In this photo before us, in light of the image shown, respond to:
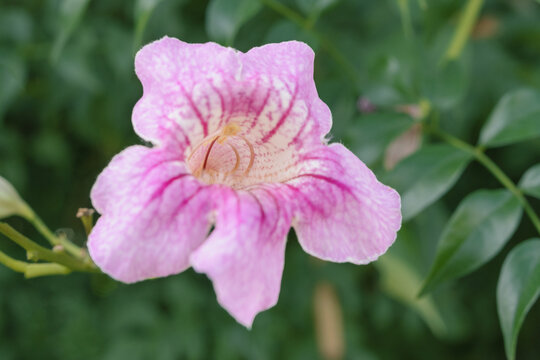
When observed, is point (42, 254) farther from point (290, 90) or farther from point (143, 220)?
point (290, 90)

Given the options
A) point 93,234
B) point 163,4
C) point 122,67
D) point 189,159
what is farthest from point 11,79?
point 93,234

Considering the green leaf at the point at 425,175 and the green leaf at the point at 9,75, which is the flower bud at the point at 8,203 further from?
Result: the green leaf at the point at 425,175

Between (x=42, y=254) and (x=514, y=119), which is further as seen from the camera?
(x=514, y=119)

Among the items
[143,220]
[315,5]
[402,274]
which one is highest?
[315,5]

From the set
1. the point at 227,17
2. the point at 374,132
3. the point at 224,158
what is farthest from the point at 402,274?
the point at 227,17

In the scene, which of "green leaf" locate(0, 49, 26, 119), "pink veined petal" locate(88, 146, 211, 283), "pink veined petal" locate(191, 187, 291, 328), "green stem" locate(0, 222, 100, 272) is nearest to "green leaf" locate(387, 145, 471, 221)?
"pink veined petal" locate(191, 187, 291, 328)

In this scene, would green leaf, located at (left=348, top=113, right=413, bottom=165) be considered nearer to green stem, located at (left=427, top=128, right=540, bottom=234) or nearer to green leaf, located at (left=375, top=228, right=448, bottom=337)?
green stem, located at (left=427, top=128, right=540, bottom=234)
